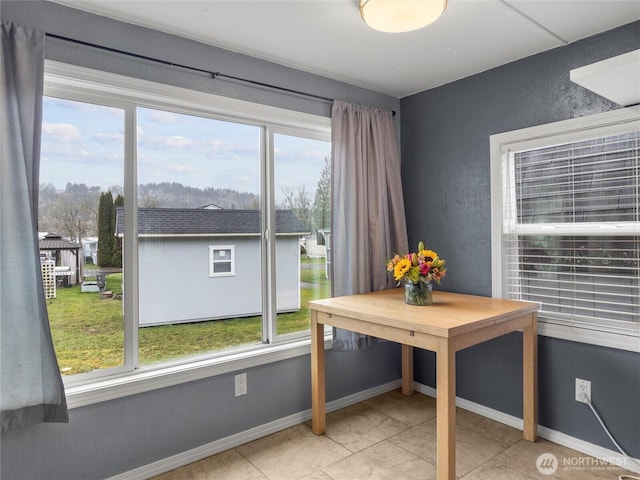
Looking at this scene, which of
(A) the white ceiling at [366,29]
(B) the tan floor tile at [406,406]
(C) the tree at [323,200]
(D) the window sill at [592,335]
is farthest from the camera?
(C) the tree at [323,200]

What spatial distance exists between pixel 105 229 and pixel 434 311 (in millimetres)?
1819

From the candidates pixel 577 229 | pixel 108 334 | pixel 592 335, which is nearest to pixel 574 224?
pixel 577 229

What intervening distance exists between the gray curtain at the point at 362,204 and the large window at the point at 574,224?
745 mm

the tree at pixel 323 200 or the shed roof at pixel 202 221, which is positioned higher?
the tree at pixel 323 200

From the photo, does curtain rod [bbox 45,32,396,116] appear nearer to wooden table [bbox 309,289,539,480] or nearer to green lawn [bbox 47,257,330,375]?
green lawn [bbox 47,257,330,375]

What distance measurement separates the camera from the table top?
1.95m

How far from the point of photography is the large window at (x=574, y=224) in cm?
221

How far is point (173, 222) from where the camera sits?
7.83 ft

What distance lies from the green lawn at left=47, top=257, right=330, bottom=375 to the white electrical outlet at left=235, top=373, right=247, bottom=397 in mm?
213

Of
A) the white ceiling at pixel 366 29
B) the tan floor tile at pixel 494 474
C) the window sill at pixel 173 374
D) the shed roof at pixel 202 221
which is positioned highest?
the white ceiling at pixel 366 29

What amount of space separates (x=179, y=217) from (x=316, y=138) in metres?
1.15

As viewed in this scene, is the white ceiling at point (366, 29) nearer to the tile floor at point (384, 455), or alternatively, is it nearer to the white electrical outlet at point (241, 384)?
the white electrical outlet at point (241, 384)

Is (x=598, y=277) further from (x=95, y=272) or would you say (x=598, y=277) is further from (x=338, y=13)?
(x=95, y=272)

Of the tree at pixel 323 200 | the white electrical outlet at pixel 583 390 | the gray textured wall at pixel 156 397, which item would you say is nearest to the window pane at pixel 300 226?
the tree at pixel 323 200
